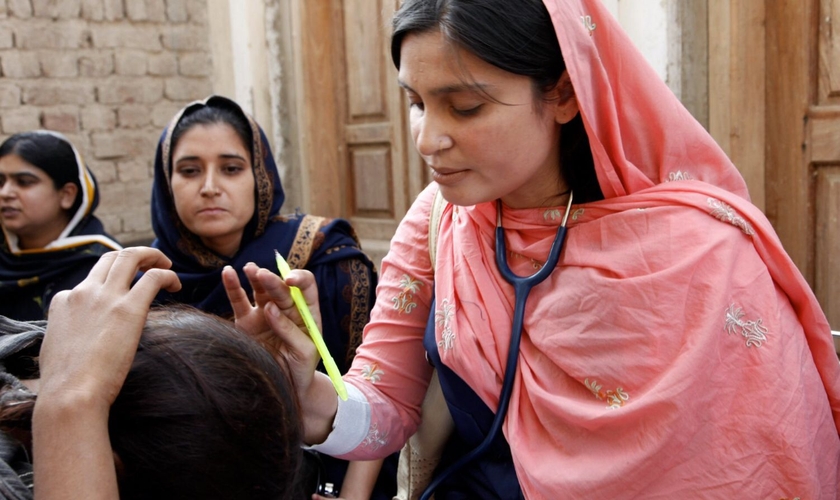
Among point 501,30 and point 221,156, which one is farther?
point 221,156

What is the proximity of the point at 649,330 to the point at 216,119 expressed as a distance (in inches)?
65.9

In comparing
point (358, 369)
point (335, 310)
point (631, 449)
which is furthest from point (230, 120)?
point (631, 449)

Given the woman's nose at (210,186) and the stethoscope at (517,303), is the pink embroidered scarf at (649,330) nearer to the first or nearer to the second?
the stethoscope at (517,303)

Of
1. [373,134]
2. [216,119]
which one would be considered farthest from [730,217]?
[373,134]

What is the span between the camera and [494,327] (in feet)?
4.48

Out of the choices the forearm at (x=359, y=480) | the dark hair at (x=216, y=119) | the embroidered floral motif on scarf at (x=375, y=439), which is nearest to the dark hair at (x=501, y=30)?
the embroidered floral motif on scarf at (x=375, y=439)

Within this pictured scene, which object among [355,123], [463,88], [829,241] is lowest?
[829,241]

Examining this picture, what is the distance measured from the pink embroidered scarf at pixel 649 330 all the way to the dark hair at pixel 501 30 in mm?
38

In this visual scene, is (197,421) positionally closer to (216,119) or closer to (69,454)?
(69,454)

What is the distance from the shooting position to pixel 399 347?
1.57 m

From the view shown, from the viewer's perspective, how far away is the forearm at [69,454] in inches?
35.1

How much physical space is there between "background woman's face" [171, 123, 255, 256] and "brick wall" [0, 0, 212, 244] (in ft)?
9.37

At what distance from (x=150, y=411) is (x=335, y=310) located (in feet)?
4.88

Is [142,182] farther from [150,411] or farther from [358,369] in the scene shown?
[150,411]
